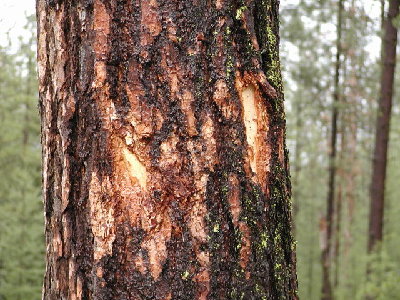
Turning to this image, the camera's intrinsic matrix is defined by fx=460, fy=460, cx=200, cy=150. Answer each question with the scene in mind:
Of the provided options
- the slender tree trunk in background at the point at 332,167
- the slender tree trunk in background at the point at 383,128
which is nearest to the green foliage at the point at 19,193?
the slender tree trunk in background at the point at 332,167

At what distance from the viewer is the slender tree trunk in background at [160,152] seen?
1.14 metres

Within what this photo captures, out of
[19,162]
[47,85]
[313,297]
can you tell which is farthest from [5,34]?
[313,297]

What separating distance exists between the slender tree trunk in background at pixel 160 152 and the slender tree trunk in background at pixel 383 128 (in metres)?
7.25

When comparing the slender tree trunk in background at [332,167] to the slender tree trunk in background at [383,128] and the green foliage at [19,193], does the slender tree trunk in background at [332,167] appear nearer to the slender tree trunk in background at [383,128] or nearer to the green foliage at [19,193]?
the slender tree trunk in background at [383,128]

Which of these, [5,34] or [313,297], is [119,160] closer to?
[5,34]

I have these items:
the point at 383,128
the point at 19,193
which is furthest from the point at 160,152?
the point at 19,193

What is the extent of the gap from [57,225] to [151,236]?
0.28 m

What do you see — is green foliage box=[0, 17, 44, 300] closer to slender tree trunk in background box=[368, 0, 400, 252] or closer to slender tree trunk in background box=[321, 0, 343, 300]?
slender tree trunk in background box=[321, 0, 343, 300]

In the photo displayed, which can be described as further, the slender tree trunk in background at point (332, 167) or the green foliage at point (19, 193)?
the slender tree trunk in background at point (332, 167)

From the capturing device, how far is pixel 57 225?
1.24 meters

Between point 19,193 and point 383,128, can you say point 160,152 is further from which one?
point 19,193

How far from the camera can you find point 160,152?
1152mm

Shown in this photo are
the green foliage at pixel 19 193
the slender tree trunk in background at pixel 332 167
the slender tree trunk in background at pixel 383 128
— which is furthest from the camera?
the slender tree trunk in background at pixel 332 167

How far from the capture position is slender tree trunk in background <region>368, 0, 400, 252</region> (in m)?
7.73
